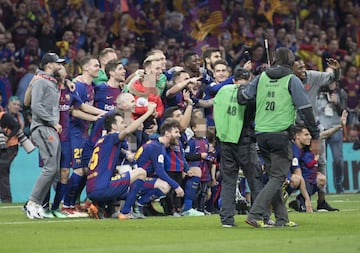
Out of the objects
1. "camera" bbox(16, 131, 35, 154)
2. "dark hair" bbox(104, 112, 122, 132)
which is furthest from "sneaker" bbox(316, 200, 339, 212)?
"camera" bbox(16, 131, 35, 154)

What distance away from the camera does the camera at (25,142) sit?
19969mm

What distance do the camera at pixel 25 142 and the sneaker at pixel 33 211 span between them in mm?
3225

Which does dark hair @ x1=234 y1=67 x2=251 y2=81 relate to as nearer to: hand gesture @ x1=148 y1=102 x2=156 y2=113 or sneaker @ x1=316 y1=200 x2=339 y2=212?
hand gesture @ x1=148 y1=102 x2=156 y2=113

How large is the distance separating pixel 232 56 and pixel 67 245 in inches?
628

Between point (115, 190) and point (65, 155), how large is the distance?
57.0 inches

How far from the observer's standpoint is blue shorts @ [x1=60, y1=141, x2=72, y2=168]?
17.4 m

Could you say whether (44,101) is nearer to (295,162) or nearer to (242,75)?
(242,75)

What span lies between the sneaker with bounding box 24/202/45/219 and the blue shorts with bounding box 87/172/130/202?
0.92 metres

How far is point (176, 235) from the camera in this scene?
44.1 ft

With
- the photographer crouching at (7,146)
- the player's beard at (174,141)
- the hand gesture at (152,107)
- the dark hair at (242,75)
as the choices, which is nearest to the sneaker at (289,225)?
the dark hair at (242,75)

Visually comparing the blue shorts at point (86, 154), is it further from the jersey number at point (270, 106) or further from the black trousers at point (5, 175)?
the black trousers at point (5, 175)

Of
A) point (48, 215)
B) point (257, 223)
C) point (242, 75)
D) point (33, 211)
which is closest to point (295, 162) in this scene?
point (242, 75)

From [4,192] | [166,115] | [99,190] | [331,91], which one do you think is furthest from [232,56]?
[99,190]

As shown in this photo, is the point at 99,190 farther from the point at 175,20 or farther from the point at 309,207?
the point at 175,20
